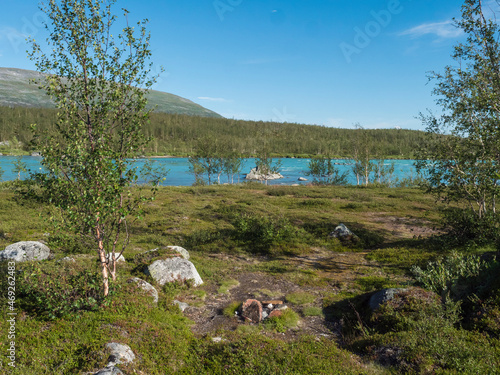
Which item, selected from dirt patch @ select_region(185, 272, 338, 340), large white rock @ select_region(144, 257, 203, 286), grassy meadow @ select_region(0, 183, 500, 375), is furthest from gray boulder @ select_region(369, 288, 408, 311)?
large white rock @ select_region(144, 257, 203, 286)

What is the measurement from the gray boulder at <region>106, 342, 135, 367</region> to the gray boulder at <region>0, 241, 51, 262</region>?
7.85m

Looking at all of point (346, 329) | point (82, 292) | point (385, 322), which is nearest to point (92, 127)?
point (82, 292)

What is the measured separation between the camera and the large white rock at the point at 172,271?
515 inches

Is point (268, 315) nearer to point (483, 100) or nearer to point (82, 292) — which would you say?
point (82, 292)

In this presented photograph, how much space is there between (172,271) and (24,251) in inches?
270

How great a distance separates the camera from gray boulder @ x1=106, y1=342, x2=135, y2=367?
23.5 ft

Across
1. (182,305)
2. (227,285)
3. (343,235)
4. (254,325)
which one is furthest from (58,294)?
(343,235)

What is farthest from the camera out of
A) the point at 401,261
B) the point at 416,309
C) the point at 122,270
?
the point at 401,261

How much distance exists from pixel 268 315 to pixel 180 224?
50.3 feet

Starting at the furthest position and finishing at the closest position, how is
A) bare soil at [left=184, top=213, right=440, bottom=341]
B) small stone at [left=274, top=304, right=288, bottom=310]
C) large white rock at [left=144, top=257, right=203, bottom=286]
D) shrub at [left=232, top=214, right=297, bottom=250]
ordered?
1. shrub at [left=232, top=214, right=297, bottom=250]
2. large white rock at [left=144, top=257, right=203, bottom=286]
3. small stone at [left=274, top=304, right=288, bottom=310]
4. bare soil at [left=184, top=213, right=440, bottom=341]

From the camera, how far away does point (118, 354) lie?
7.34 m

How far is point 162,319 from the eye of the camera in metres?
9.87

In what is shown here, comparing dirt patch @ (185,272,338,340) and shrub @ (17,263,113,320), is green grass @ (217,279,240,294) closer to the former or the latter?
dirt patch @ (185,272,338,340)

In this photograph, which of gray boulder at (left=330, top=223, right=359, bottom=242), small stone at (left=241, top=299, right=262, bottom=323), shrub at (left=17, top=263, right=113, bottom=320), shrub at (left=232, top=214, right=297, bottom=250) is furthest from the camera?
gray boulder at (left=330, top=223, right=359, bottom=242)
